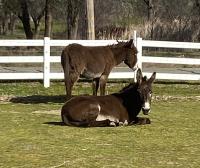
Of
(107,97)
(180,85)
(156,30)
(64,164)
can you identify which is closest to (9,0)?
(156,30)

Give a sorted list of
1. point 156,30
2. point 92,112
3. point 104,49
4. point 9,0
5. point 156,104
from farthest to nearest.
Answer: point 9,0 → point 156,30 → point 156,104 → point 104,49 → point 92,112

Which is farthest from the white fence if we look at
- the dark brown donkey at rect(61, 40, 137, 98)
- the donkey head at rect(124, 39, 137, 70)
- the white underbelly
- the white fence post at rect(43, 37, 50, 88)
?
the white underbelly

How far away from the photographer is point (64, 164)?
703 centimetres

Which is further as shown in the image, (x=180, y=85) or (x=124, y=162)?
(x=180, y=85)

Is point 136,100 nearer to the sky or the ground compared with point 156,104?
nearer to the sky

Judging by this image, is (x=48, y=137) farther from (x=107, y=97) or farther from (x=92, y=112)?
(x=107, y=97)

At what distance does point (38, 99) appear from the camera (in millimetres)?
14773

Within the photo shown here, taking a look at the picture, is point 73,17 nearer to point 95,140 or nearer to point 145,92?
point 145,92

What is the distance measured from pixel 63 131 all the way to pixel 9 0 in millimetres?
37334

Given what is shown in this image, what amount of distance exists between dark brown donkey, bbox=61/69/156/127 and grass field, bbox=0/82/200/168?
6.5 inches

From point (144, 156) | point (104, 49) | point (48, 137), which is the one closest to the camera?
point (144, 156)

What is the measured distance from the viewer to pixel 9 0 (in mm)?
45188

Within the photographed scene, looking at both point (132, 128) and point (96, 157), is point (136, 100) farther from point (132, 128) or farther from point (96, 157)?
point (96, 157)

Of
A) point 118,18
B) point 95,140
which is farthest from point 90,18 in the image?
point 118,18
